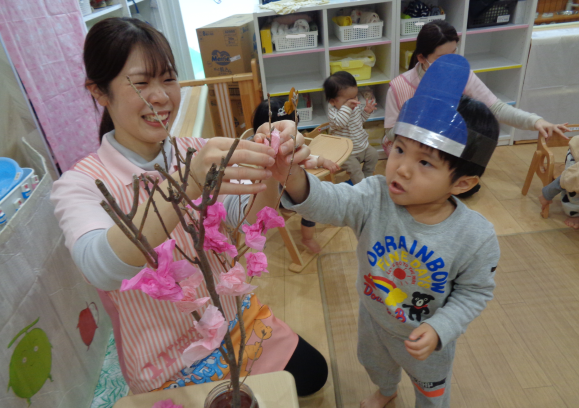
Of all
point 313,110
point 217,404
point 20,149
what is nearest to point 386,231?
point 217,404

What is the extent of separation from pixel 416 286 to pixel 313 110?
2.48 metres

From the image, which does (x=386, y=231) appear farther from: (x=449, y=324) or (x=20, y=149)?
(x=20, y=149)

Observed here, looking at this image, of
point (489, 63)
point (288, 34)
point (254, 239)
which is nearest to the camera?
point (254, 239)

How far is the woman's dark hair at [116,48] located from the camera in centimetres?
85

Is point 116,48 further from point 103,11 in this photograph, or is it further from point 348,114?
point 348,114

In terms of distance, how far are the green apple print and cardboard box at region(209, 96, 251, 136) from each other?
225 centimetres

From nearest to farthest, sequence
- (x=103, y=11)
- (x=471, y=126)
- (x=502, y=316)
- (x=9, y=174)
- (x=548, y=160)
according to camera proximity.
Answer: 1. (x=471, y=126)
2. (x=9, y=174)
3. (x=502, y=316)
4. (x=103, y=11)
5. (x=548, y=160)

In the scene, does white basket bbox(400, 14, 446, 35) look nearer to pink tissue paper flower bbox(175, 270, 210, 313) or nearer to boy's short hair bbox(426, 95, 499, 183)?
boy's short hair bbox(426, 95, 499, 183)

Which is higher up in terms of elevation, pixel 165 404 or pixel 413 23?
pixel 413 23

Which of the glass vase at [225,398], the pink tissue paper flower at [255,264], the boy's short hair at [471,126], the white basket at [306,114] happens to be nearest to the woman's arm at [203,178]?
the pink tissue paper flower at [255,264]

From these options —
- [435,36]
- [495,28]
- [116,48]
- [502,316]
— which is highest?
[116,48]

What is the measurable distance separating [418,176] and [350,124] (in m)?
A: 1.65

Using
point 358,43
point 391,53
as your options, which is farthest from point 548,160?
point 358,43

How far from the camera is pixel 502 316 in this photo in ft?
5.48
